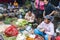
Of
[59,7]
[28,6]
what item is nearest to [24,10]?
[28,6]

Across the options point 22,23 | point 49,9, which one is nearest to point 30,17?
point 22,23

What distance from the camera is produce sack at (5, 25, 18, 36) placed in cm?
255

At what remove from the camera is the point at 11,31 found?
258 cm

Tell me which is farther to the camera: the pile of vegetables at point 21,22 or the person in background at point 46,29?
the pile of vegetables at point 21,22

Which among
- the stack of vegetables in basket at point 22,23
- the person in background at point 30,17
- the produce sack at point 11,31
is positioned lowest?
the produce sack at point 11,31

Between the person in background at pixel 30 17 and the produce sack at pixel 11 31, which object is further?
the person in background at pixel 30 17

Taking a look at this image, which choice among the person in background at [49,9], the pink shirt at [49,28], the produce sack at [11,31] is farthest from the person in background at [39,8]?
the produce sack at [11,31]

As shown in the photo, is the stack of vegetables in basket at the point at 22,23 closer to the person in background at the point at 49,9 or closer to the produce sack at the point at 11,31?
the produce sack at the point at 11,31

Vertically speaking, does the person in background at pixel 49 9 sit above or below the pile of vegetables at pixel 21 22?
above

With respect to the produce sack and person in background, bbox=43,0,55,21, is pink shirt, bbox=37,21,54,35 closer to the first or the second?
person in background, bbox=43,0,55,21

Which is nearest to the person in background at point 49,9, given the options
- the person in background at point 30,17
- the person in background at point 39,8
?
the person in background at point 39,8

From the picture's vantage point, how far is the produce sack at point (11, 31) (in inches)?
100

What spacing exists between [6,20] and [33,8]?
349mm

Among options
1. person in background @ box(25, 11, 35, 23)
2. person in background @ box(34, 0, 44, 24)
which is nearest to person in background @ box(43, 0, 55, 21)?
person in background @ box(34, 0, 44, 24)
